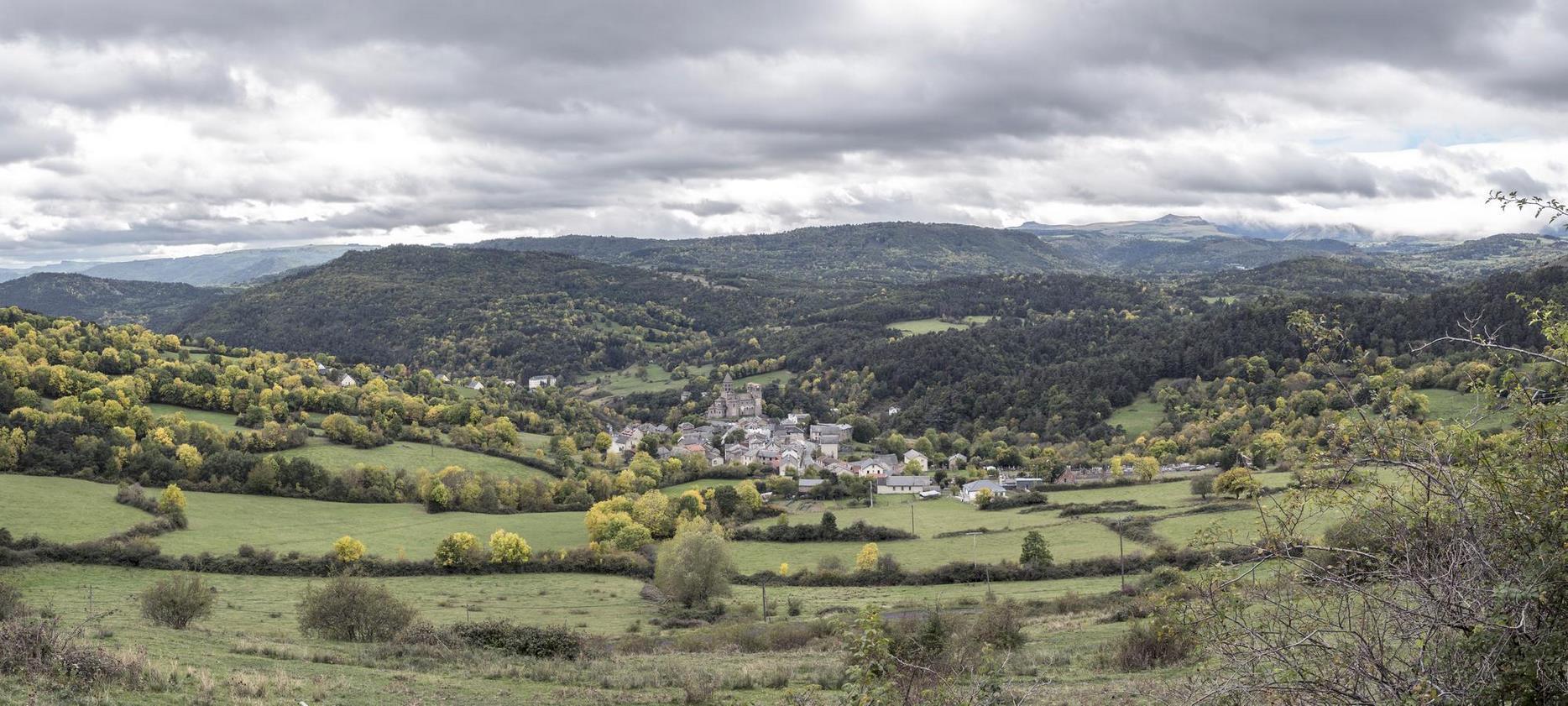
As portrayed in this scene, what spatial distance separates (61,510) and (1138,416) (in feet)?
310

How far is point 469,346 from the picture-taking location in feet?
591

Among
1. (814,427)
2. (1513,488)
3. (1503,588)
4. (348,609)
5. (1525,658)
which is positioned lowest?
(814,427)

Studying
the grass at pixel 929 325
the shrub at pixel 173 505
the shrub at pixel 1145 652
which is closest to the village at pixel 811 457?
the shrub at pixel 173 505

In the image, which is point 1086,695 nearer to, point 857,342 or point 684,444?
point 684,444

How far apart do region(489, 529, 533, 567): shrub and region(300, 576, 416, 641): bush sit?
66.5ft

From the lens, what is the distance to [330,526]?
5306cm

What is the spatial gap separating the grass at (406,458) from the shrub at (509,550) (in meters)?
23.6

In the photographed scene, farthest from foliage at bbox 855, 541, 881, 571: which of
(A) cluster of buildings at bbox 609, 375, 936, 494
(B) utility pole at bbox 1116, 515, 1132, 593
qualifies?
(A) cluster of buildings at bbox 609, 375, 936, 494

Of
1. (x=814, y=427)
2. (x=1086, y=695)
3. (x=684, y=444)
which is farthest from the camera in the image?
(x=814, y=427)

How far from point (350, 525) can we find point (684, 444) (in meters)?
47.6

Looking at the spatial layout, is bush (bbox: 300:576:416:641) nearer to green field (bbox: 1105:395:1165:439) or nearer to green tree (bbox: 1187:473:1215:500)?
green tree (bbox: 1187:473:1215:500)

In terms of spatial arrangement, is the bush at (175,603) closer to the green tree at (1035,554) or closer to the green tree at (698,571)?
the green tree at (698,571)

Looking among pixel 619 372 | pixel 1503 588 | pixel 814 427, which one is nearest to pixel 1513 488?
pixel 1503 588

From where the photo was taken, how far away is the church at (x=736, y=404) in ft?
408
